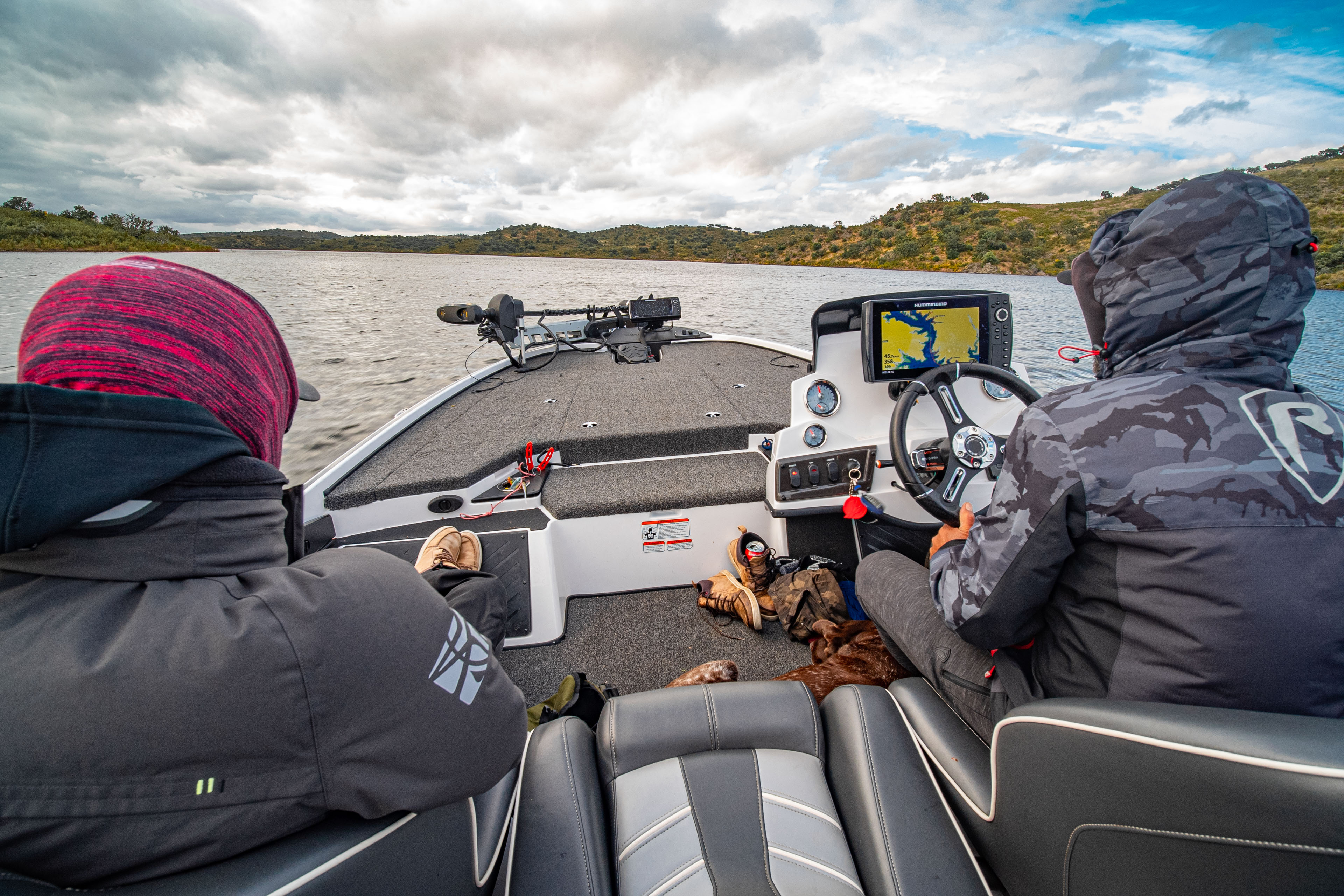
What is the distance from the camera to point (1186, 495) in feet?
2.75

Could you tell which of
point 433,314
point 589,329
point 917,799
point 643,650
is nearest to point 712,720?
point 917,799

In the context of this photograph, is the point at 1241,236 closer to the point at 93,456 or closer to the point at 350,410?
the point at 93,456

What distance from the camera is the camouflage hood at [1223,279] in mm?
918

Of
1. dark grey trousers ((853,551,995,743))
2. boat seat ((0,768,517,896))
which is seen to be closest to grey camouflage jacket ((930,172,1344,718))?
dark grey trousers ((853,551,995,743))

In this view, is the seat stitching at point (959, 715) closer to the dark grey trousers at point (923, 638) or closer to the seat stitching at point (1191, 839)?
the dark grey trousers at point (923, 638)

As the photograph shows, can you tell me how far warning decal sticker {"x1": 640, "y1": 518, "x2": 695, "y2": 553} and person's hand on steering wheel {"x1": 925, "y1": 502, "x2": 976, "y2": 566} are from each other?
1.07 m

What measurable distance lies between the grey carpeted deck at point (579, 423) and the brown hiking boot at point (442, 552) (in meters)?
0.34

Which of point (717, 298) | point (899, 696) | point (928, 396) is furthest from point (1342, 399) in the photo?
point (717, 298)

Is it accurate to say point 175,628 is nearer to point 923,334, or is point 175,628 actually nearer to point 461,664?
point 461,664

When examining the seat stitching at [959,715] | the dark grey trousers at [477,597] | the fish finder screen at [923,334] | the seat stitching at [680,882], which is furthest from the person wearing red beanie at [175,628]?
the fish finder screen at [923,334]

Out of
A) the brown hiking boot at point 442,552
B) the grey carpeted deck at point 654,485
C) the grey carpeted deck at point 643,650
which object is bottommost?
the grey carpeted deck at point 643,650

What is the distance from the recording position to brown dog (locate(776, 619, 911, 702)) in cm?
165

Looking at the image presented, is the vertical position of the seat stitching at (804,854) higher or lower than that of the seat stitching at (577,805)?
lower

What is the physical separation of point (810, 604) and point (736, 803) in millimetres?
1192
